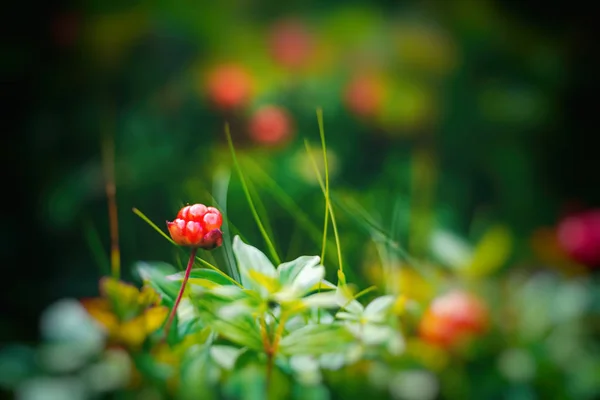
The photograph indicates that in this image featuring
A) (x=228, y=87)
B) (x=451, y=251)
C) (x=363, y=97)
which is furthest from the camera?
(x=363, y=97)

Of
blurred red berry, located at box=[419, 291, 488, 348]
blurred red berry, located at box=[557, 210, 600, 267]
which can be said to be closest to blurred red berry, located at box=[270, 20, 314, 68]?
blurred red berry, located at box=[557, 210, 600, 267]

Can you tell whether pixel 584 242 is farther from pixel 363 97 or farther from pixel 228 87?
pixel 228 87

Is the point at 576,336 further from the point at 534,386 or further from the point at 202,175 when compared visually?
the point at 202,175

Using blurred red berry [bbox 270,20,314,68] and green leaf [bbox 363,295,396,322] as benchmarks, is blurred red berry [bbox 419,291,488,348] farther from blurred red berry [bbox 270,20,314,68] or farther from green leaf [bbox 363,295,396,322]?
blurred red berry [bbox 270,20,314,68]

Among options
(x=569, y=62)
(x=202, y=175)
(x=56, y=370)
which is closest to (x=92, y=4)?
(x=202, y=175)

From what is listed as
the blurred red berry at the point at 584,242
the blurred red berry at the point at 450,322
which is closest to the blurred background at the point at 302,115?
the blurred red berry at the point at 584,242

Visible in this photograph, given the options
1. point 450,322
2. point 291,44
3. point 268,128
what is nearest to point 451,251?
point 450,322

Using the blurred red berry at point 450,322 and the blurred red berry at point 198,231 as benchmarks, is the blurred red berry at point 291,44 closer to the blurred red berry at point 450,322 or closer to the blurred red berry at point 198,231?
the blurred red berry at point 450,322
